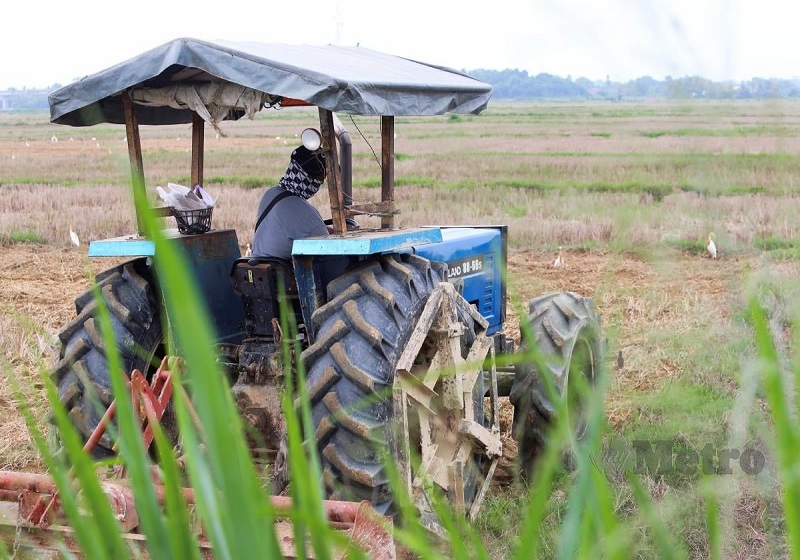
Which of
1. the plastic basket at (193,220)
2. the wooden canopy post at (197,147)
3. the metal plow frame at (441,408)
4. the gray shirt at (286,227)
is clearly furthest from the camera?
the wooden canopy post at (197,147)

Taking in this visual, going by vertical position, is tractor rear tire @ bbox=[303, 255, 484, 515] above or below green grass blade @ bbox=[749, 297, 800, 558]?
below

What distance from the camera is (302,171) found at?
15.7 ft

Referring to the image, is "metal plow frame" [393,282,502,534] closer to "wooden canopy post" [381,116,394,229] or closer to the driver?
"wooden canopy post" [381,116,394,229]

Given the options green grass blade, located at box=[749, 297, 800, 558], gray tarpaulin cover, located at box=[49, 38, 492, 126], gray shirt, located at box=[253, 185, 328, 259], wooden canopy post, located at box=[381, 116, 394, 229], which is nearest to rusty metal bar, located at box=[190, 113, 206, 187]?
gray tarpaulin cover, located at box=[49, 38, 492, 126]

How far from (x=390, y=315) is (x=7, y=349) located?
4.93 meters

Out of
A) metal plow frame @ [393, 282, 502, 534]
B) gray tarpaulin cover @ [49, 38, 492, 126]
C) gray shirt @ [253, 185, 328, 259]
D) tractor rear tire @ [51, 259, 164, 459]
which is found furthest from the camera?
gray shirt @ [253, 185, 328, 259]

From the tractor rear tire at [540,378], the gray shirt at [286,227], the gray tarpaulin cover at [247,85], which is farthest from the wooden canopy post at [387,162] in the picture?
the tractor rear tire at [540,378]

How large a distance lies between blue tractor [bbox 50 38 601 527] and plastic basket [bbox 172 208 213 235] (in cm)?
3

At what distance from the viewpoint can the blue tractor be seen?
3961 millimetres

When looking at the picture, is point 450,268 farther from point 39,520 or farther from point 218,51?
point 39,520

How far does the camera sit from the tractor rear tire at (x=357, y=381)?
394cm

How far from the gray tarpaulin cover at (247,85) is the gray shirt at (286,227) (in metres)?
0.49

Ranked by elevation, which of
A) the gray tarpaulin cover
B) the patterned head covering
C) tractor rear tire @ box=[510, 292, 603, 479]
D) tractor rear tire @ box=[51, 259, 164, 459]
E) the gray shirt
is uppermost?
the gray tarpaulin cover

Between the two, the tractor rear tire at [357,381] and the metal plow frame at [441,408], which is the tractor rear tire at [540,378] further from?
the tractor rear tire at [357,381]
